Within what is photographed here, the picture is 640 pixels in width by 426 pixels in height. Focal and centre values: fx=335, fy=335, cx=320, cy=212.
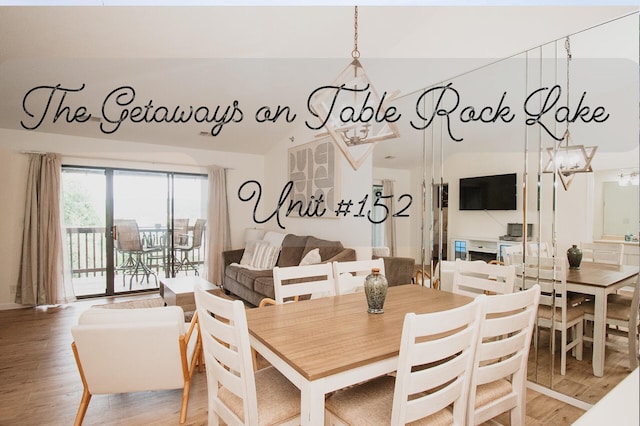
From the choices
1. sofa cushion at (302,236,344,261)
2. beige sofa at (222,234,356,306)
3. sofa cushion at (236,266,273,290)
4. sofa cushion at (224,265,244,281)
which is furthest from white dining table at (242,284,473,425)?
sofa cushion at (224,265,244,281)

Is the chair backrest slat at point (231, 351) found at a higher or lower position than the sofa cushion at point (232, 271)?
higher

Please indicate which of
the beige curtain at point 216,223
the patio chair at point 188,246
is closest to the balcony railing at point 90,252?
the patio chair at point 188,246

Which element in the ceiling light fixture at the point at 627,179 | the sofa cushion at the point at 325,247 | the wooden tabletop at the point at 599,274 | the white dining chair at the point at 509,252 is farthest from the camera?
the sofa cushion at the point at 325,247

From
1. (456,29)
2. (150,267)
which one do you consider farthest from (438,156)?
(150,267)

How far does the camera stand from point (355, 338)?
4.57 feet

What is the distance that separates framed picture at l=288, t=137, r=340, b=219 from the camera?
14.3 ft

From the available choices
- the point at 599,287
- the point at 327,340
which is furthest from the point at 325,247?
the point at 327,340

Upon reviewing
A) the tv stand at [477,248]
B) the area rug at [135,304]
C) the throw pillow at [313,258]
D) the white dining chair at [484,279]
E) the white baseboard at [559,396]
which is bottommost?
the white baseboard at [559,396]

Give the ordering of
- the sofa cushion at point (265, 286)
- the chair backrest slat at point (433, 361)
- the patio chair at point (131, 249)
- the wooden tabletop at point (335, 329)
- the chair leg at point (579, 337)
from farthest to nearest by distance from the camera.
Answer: the patio chair at point (131, 249) < the sofa cushion at point (265, 286) < the chair leg at point (579, 337) < the wooden tabletop at point (335, 329) < the chair backrest slat at point (433, 361)

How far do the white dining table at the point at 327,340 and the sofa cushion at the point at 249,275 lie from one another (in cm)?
236

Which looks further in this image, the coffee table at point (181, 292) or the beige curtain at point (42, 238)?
the beige curtain at point (42, 238)

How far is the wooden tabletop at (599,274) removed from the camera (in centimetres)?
186

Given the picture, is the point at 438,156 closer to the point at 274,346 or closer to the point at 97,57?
the point at 274,346

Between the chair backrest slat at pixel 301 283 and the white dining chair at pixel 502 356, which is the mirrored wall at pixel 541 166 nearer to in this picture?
the white dining chair at pixel 502 356
